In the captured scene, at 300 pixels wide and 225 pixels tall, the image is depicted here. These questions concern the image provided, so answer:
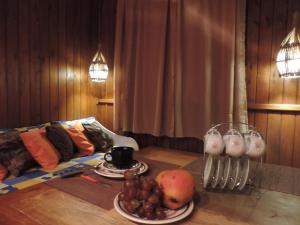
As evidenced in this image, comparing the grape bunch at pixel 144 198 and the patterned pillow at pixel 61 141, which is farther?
the patterned pillow at pixel 61 141

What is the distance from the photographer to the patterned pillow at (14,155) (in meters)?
1.61

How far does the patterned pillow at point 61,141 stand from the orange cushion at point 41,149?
0.16 ft

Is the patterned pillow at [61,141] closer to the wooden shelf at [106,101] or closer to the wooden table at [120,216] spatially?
the wooden table at [120,216]

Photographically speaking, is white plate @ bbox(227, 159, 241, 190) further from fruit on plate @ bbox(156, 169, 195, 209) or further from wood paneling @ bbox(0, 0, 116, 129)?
wood paneling @ bbox(0, 0, 116, 129)

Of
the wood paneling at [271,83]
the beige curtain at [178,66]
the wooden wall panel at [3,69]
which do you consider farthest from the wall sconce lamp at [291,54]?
the wooden wall panel at [3,69]

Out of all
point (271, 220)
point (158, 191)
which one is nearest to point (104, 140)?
point (158, 191)

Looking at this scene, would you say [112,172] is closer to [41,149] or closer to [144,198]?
[144,198]

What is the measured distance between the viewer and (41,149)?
5.90 ft

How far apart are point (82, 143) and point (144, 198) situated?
4.66 feet

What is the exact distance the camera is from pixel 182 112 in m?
2.34

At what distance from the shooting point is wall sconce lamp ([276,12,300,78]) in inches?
65.8

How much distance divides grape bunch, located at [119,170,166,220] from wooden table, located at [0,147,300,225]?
0.20 feet

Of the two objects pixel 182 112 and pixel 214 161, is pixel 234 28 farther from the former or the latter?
pixel 214 161

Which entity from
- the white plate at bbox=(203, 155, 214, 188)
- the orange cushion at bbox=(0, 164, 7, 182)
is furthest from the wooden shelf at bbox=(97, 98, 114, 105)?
the white plate at bbox=(203, 155, 214, 188)
